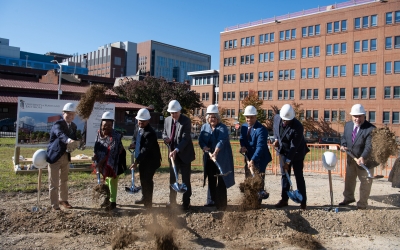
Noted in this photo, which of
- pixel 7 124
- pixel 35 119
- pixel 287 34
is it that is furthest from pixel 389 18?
pixel 35 119

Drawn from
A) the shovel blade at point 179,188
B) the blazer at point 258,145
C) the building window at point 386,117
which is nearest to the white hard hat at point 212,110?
the blazer at point 258,145

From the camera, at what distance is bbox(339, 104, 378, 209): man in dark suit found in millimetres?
6586

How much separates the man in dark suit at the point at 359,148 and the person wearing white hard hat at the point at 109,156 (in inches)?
174

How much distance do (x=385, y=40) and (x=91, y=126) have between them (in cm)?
4641

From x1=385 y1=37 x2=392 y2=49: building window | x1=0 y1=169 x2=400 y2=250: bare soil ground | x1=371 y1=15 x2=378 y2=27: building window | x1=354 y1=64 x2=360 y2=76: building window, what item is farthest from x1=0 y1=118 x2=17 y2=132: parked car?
x1=385 y1=37 x2=392 y2=49: building window

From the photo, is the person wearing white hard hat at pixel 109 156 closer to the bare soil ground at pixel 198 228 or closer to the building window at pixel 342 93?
the bare soil ground at pixel 198 228

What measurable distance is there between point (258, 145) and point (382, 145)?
2286 millimetres

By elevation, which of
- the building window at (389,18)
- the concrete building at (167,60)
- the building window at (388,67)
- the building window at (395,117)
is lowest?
the building window at (395,117)

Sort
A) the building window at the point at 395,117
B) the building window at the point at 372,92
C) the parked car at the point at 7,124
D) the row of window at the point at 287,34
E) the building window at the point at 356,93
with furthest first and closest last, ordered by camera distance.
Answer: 1. the row of window at the point at 287,34
2. the building window at the point at 356,93
3. the building window at the point at 372,92
4. the building window at the point at 395,117
5. the parked car at the point at 7,124

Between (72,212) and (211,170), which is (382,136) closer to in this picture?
(211,170)

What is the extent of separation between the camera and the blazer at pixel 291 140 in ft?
21.0

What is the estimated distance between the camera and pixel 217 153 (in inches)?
247

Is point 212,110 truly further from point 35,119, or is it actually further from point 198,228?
point 35,119

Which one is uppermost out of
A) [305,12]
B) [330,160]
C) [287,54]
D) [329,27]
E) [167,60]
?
[167,60]
